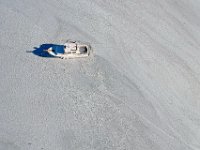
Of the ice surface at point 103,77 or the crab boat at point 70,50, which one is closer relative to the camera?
the ice surface at point 103,77

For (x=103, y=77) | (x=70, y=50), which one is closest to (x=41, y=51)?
(x=70, y=50)

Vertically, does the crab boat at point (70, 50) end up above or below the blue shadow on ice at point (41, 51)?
above

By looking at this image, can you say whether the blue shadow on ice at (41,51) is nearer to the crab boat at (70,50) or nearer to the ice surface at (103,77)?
the ice surface at (103,77)

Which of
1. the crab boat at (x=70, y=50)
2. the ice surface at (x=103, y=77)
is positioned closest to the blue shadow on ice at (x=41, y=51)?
the ice surface at (x=103, y=77)

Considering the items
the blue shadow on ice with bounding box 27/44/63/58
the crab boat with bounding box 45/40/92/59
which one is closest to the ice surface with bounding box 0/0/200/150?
the blue shadow on ice with bounding box 27/44/63/58

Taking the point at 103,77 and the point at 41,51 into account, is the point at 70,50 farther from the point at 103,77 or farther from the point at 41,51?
the point at 103,77
